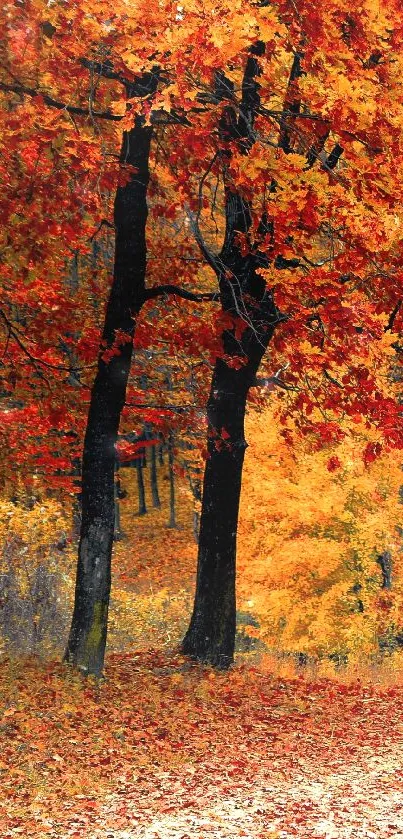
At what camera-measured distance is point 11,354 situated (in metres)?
12.2

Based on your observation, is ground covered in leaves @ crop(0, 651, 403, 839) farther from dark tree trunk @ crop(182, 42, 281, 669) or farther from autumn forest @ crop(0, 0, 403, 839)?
dark tree trunk @ crop(182, 42, 281, 669)

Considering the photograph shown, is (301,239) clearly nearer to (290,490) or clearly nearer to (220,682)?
(220,682)

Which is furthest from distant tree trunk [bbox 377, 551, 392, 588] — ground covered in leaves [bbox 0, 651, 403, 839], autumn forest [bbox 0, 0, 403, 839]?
ground covered in leaves [bbox 0, 651, 403, 839]

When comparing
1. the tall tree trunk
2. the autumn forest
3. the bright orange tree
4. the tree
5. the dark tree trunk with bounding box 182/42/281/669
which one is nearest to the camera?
the autumn forest

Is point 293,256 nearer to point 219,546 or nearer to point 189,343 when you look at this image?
point 189,343

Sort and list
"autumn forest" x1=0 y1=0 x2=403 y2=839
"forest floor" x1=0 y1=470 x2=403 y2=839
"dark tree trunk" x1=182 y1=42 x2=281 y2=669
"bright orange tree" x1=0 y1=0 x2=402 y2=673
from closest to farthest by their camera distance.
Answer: "forest floor" x1=0 y1=470 x2=403 y2=839
"autumn forest" x1=0 y1=0 x2=403 y2=839
"bright orange tree" x1=0 y1=0 x2=402 y2=673
"dark tree trunk" x1=182 y1=42 x2=281 y2=669

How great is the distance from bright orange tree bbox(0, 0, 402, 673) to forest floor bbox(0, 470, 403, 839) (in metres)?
0.91

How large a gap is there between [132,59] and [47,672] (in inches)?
266

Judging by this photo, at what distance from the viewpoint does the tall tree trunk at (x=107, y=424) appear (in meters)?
10.5

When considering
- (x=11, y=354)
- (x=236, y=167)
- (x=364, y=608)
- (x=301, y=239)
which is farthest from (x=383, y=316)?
(x=364, y=608)

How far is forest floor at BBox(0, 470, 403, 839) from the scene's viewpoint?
6590 mm

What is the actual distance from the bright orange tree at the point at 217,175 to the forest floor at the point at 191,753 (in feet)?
2.98

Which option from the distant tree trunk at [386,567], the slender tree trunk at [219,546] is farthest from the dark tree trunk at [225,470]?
the distant tree trunk at [386,567]

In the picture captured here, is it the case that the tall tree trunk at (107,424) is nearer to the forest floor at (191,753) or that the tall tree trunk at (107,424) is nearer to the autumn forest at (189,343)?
the autumn forest at (189,343)
